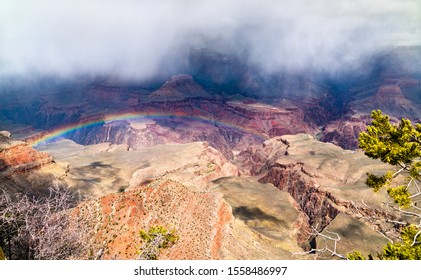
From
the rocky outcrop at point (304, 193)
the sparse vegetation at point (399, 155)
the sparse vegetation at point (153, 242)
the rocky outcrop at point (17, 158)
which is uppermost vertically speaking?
the sparse vegetation at point (399, 155)

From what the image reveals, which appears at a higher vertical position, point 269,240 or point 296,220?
point 269,240

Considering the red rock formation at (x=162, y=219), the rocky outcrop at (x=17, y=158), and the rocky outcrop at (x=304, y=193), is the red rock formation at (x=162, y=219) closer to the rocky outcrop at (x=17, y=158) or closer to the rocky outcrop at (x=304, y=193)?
the rocky outcrop at (x=304, y=193)

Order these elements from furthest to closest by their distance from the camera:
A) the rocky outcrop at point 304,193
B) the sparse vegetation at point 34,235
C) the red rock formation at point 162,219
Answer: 1. the rocky outcrop at point 304,193
2. the red rock formation at point 162,219
3. the sparse vegetation at point 34,235

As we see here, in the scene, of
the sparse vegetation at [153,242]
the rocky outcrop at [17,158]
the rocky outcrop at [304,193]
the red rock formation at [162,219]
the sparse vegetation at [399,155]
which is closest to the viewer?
the sparse vegetation at [399,155]

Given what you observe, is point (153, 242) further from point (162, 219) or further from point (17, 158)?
point (17, 158)

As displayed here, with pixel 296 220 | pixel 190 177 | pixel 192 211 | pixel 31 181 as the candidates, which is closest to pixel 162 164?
pixel 190 177

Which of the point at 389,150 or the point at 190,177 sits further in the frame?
the point at 190,177

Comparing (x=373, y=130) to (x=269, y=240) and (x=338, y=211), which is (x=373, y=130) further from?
(x=338, y=211)

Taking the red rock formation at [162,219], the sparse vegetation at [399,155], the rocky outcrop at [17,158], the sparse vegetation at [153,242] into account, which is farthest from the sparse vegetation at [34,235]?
the rocky outcrop at [17,158]

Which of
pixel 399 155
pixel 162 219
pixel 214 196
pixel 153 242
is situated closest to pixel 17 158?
pixel 214 196

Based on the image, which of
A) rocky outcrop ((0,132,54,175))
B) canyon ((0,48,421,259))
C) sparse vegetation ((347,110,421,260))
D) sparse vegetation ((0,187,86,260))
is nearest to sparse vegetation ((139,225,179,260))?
sparse vegetation ((0,187,86,260))

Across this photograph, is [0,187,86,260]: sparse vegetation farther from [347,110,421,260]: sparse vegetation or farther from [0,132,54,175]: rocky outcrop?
[0,132,54,175]: rocky outcrop
